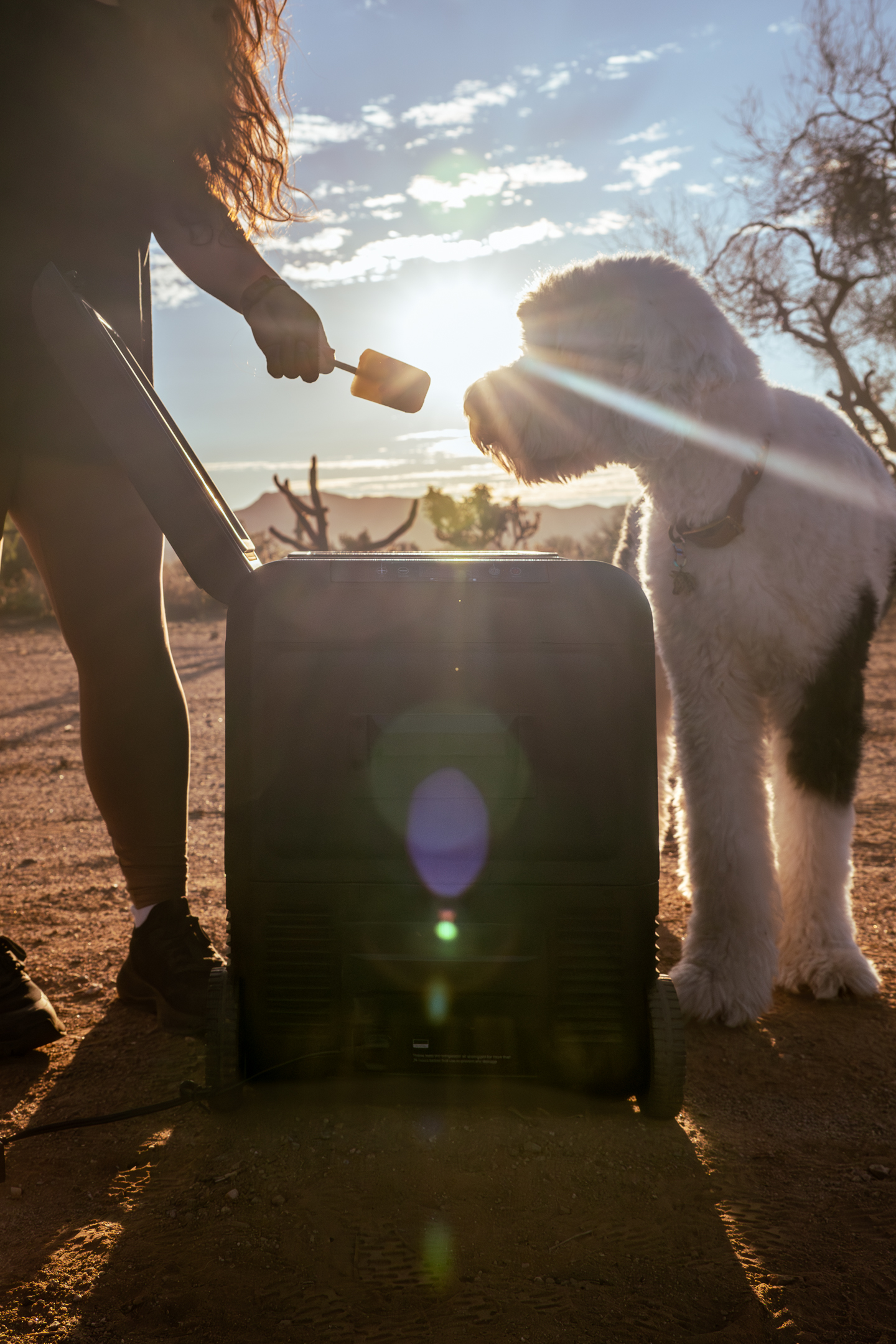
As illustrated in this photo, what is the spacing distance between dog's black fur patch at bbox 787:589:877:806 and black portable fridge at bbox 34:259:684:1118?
96 cm

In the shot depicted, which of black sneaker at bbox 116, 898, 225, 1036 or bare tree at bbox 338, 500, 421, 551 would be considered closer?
black sneaker at bbox 116, 898, 225, 1036

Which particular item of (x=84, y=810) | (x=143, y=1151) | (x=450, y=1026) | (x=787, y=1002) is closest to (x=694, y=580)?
(x=787, y=1002)

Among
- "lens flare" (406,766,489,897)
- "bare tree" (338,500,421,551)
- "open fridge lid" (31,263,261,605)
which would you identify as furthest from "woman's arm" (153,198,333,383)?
"bare tree" (338,500,421,551)

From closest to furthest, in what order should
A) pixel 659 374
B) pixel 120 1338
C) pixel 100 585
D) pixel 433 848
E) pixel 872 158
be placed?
pixel 120 1338, pixel 433 848, pixel 100 585, pixel 659 374, pixel 872 158

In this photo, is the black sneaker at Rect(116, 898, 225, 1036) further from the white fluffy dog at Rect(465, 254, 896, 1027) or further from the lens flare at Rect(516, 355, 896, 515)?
the lens flare at Rect(516, 355, 896, 515)

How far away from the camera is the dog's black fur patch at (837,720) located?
89.0 inches

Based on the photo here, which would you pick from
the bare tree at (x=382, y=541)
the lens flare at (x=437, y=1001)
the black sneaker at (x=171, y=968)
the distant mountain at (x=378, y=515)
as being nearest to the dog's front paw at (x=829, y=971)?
the lens flare at (x=437, y=1001)

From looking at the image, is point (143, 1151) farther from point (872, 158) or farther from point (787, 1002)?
point (872, 158)

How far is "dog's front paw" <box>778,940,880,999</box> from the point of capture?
2287 millimetres

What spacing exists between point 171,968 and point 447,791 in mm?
955

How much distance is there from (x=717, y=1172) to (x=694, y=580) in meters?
1.32

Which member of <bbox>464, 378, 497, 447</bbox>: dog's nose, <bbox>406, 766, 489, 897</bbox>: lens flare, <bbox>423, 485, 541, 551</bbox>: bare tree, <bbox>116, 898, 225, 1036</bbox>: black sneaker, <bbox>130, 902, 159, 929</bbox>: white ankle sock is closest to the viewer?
<bbox>406, 766, 489, 897</bbox>: lens flare

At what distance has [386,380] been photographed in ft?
6.55

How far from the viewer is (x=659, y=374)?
7.32 feet
